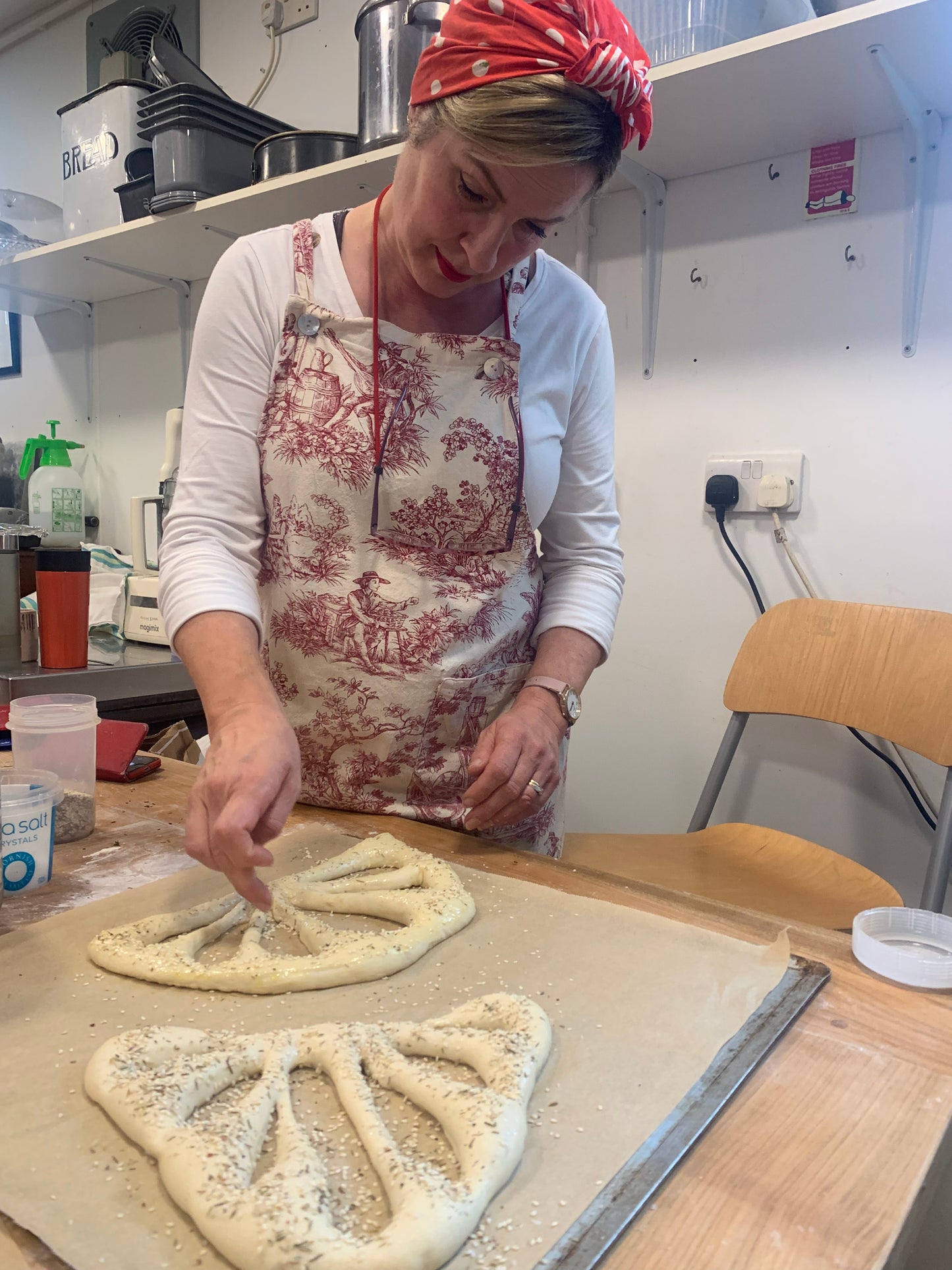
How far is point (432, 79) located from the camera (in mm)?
781

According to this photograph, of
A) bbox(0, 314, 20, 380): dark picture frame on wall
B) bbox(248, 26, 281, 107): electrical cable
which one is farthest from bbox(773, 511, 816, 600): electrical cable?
bbox(0, 314, 20, 380): dark picture frame on wall

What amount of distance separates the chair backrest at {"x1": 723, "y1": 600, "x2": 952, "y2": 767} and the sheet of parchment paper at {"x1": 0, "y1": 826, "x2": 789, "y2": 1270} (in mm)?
739

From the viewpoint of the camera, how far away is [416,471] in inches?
36.6

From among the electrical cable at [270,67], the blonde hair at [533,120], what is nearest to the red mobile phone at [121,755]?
the blonde hair at [533,120]

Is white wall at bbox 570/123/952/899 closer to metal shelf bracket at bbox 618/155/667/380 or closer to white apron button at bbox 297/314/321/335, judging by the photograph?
metal shelf bracket at bbox 618/155/667/380

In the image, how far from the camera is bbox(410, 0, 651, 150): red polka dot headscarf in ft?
2.35

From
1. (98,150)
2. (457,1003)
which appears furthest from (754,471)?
(98,150)

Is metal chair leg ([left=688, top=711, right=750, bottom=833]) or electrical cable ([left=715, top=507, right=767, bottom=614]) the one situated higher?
→ electrical cable ([left=715, top=507, right=767, bottom=614])

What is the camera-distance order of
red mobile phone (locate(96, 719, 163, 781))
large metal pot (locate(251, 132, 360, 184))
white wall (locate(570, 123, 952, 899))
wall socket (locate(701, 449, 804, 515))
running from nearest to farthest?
1. red mobile phone (locate(96, 719, 163, 781))
2. white wall (locate(570, 123, 952, 899))
3. wall socket (locate(701, 449, 804, 515))
4. large metal pot (locate(251, 132, 360, 184))

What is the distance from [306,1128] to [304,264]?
0.78m

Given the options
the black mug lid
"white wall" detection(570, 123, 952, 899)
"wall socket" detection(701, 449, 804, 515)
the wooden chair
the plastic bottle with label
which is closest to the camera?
the wooden chair

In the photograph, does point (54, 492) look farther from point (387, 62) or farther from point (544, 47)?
point (544, 47)

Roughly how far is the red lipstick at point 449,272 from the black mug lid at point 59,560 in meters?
1.05

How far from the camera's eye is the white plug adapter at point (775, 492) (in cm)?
150
